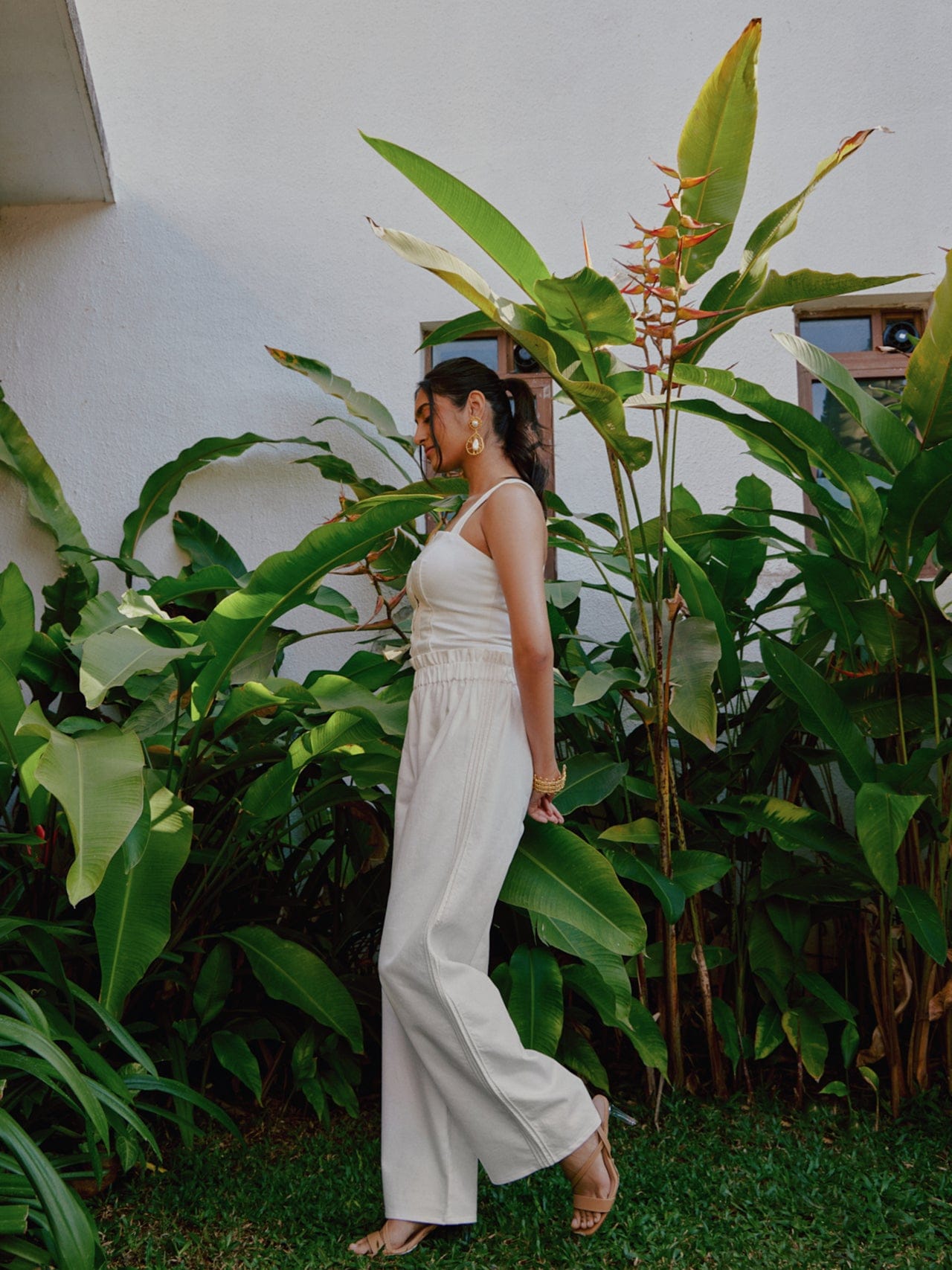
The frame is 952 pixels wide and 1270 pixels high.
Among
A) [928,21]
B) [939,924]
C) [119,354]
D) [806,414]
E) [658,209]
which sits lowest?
[939,924]

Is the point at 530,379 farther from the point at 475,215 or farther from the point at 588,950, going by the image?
the point at 588,950

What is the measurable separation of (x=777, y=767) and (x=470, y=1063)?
1073mm

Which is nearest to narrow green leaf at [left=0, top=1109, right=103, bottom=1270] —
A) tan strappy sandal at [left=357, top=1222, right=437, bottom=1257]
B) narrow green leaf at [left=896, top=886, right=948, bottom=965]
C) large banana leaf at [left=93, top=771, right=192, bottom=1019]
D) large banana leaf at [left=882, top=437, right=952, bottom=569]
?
large banana leaf at [left=93, top=771, right=192, bottom=1019]

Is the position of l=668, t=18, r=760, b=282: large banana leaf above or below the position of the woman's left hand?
above

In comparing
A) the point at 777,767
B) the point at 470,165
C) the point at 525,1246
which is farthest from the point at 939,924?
the point at 470,165

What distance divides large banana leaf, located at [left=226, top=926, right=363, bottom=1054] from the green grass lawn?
28 cm

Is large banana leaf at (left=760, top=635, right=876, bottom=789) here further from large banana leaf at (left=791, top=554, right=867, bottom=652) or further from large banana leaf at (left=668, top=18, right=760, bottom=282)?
large banana leaf at (left=668, top=18, right=760, bottom=282)

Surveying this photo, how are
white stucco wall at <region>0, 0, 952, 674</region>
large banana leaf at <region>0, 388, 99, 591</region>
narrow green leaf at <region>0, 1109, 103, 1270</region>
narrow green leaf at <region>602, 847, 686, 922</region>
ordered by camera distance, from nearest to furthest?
narrow green leaf at <region>0, 1109, 103, 1270</region>
narrow green leaf at <region>602, 847, 686, 922</region>
large banana leaf at <region>0, 388, 99, 591</region>
white stucco wall at <region>0, 0, 952, 674</region>

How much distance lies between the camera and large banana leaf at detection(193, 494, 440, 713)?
6.23 feet

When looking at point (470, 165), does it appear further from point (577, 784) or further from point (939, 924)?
point (939, 924)

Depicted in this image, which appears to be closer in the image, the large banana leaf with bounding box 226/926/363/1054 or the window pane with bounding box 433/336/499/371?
the large banana leaf with bounding box 226/926/363/1054

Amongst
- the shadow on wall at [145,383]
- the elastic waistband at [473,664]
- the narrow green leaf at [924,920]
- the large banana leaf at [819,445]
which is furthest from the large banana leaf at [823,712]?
the shadow on wall at [145,383]

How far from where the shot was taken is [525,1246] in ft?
6.01

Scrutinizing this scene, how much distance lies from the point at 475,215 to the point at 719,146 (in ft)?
1.65
